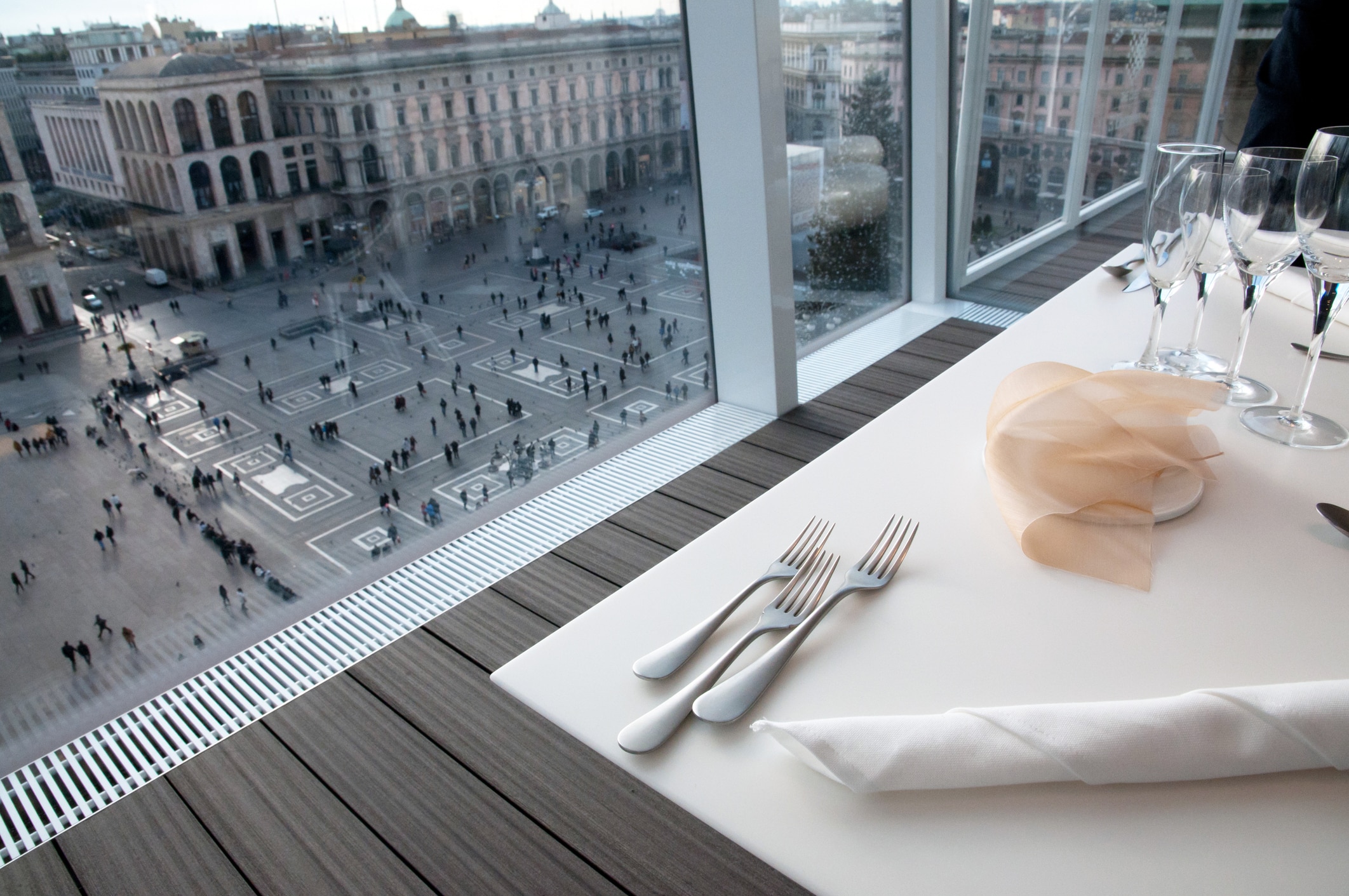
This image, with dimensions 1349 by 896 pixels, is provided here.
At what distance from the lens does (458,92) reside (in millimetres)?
2064

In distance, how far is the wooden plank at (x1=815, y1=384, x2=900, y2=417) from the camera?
8.93 ft

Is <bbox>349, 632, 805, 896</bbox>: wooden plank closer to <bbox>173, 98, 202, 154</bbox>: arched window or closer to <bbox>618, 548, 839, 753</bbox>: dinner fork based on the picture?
<bbox>618, 548, 839, 753</bbox>: dinner fork

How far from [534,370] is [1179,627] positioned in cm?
188

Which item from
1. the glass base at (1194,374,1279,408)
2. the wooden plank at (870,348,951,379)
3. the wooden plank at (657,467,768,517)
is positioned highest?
the glass base at (1194,374,1279,408)

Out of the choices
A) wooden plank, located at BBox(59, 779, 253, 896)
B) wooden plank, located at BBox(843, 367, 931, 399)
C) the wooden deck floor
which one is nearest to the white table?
the wooden deck floor

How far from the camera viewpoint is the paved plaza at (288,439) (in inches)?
63.3

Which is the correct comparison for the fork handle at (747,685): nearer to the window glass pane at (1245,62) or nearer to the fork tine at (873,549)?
the fork tine at (873,549)

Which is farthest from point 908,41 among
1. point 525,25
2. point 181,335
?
point 181,335

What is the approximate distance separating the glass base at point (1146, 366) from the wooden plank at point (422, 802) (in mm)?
1000

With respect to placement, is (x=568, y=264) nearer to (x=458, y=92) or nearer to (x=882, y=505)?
(x=458, y=92)

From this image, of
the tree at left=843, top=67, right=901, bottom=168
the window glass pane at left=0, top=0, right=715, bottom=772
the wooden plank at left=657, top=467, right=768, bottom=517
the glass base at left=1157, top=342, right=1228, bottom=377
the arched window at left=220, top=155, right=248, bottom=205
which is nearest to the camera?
the glass base at left=1157, top=342, right=1228, bottom=377

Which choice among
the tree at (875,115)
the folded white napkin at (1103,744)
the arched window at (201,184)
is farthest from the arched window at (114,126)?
the tree at (875,115)

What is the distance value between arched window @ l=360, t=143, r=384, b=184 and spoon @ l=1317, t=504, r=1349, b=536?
1826mm

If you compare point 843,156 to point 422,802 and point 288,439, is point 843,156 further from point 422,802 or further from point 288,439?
point 422,802
